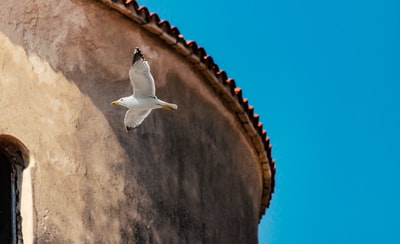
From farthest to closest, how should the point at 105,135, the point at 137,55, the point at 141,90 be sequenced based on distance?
the point at 105,135, the point at 141,90, the point at 137,55

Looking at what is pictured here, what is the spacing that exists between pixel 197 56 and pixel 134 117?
109 centimetres

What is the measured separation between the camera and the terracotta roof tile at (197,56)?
1542cm

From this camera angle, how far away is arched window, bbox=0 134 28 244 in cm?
1429

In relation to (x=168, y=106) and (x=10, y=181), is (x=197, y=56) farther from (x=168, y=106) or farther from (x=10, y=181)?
(x=10, y=181)

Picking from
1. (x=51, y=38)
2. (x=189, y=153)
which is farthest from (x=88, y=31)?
(x=189, y=153)

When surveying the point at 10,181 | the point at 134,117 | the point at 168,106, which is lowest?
the point at 10,181

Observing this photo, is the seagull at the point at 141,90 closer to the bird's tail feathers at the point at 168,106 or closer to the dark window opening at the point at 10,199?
the bird's tail feathers at the point at 168,106

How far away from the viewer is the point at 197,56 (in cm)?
1587

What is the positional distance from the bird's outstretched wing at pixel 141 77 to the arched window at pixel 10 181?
0.98m

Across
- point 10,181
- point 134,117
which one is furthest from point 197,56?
point 10,181

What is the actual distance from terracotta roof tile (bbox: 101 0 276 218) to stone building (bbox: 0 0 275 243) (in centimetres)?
1

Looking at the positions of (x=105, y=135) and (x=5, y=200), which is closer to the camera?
(x=5, y=200)

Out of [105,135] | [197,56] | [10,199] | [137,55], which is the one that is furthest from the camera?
[197,56]

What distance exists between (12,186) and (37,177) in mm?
196
